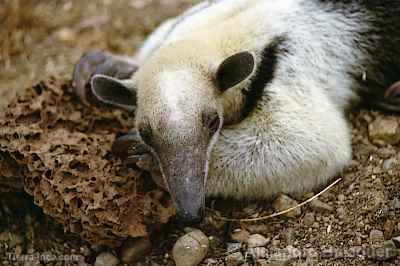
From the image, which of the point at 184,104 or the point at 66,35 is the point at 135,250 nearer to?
the point at 184,104

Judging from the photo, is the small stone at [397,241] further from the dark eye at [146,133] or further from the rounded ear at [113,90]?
the rounded ear at [113,90]

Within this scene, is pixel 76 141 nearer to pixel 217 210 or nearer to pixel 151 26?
pixel 217 210

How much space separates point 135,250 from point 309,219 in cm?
107

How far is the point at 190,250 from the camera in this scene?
417cm

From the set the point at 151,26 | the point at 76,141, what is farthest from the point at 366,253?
the point at 151,26

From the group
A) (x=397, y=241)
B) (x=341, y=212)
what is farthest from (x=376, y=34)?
(x=397, y=241)

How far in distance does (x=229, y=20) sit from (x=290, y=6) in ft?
1.48

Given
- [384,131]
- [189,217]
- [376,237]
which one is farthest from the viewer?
[384,131]

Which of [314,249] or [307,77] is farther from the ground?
[307,77]

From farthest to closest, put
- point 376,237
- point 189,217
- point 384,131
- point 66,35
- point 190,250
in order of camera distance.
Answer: point 66,35, point 384,131, point 190,250, point 376,237, point 189,217

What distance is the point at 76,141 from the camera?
15.1 feet

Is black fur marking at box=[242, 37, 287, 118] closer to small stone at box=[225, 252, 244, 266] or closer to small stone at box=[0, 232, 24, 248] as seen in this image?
small stone at box=[225, 252, 244, 266]

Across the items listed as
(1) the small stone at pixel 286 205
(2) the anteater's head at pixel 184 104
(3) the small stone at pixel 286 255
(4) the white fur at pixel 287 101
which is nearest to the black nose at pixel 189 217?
(2) the anteater's head at pixel 184 104

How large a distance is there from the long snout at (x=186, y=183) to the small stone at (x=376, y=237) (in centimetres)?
101
